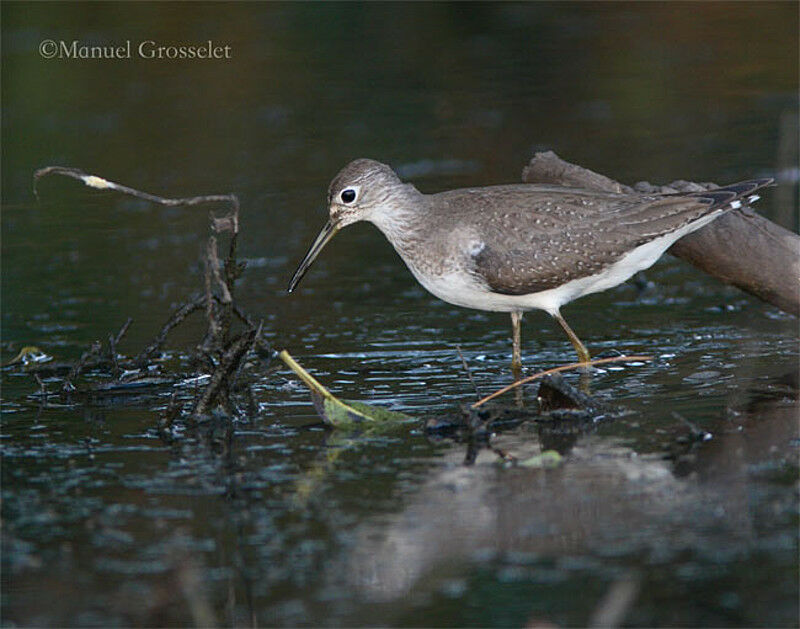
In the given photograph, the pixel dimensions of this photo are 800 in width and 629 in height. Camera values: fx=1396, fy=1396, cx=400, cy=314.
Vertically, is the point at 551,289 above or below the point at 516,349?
above

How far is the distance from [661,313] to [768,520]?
3437mm

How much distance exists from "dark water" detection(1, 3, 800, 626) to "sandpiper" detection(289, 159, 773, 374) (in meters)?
0.39

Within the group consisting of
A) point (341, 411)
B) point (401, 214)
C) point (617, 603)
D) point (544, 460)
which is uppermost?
point (401, 214)

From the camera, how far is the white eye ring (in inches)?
300

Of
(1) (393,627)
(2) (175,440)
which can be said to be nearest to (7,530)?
(2) (175,440)

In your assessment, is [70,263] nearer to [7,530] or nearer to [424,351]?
[424,351]

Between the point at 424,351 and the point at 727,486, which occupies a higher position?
the point at 424,351

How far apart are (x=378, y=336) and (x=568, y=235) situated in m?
1.33

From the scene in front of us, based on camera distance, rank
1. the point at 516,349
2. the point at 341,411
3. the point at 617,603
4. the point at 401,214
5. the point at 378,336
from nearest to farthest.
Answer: the point at 617,603 < the point at 341,411 < the point at 516,349 < the point at 401,214 < the point at 378,336

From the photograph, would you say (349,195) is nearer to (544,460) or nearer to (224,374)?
(224,374)

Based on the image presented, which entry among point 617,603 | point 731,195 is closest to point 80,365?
point 731,195

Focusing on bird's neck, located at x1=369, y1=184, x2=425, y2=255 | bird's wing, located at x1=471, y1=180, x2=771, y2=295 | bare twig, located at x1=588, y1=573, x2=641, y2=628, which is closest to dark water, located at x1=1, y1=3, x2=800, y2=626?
bare twig, located at x1=588, y1=573, x2=641, y2=628

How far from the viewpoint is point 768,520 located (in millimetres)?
4828

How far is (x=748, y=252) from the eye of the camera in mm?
7176
